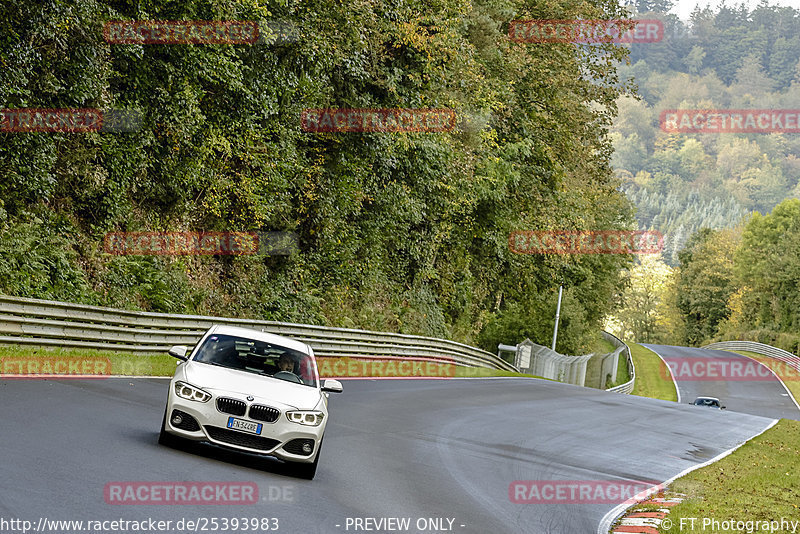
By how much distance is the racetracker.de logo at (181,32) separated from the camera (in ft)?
68.9

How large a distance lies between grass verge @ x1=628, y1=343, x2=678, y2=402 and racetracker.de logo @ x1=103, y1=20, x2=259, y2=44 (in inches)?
1730

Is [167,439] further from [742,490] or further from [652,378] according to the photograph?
[652,378]

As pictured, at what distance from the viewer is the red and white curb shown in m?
10.0

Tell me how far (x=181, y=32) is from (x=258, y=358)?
1355cm

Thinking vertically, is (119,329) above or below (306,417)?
below

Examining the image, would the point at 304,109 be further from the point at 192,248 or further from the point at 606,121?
the point at 606,121
